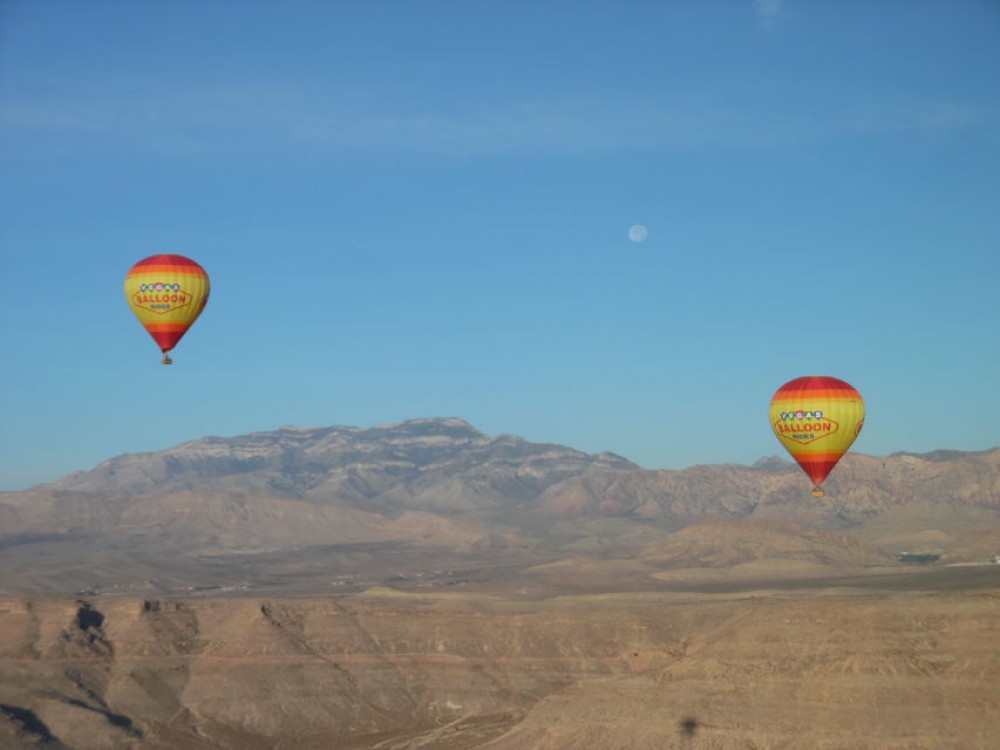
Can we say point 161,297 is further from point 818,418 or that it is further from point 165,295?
point 818,418

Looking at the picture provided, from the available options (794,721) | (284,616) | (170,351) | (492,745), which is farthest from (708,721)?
(284,616)

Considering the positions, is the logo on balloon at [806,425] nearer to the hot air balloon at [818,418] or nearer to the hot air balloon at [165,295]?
the hot air balloon at [818,418]

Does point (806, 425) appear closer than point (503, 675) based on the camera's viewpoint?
Yes

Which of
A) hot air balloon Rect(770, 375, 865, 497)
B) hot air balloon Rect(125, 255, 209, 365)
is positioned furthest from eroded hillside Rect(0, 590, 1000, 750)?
hot air balloon Rect(125, 255, 209, 365)

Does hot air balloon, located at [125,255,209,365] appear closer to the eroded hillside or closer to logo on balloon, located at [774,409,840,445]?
the eroded hillside

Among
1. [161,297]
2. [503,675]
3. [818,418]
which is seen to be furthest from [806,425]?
[161,297]

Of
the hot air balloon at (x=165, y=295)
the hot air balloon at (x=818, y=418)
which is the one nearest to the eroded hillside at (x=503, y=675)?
the hot air balloon at (x=818, y=418)
